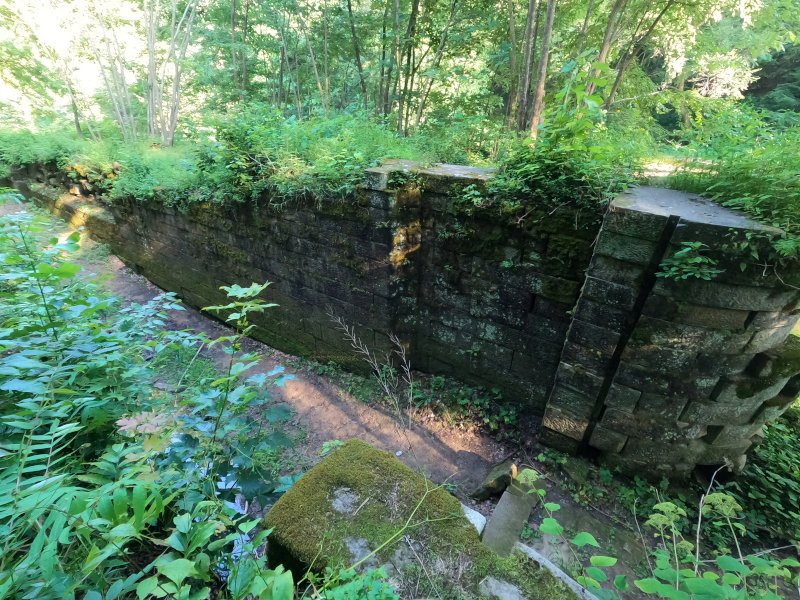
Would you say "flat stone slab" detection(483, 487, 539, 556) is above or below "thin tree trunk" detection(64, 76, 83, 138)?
below

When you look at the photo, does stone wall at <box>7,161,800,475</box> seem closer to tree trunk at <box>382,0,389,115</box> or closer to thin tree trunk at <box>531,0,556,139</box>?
thin tree trunk at <box>531,0,556,139</box>

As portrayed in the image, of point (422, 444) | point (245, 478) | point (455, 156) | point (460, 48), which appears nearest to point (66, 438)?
point (245, 478)

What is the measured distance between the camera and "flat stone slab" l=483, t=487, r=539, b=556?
7.47 feet

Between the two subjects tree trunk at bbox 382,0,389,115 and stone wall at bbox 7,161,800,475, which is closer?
stone wall at bbox 7,161,800,475

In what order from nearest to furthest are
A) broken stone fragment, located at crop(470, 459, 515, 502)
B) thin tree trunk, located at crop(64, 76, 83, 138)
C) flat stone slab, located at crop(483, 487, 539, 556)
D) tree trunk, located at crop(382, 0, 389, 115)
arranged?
flat stone slab, located at crop(483, 487, 539, 556) → broken stone fragment, located at crop(470, 459, 515, 502) → tree trunk, located at crop(382, 0, 389, 115) → thin tree trunk, located at crop(64, 76, 83, 138)

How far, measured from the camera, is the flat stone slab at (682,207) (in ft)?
6.48

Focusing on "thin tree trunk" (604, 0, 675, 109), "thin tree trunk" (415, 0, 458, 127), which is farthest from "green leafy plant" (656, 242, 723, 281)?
"thin tree trunk" (415, 0, 458, 127)

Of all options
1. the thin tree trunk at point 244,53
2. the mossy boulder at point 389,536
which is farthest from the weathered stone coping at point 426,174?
the thin tree trunk at point 244,53

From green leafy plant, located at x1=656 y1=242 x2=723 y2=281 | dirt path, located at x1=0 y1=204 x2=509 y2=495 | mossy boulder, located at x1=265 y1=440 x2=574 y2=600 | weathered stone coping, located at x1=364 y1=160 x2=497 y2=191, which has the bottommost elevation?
dirt path, located at x1=0 y1=204 x2=509 y2=495

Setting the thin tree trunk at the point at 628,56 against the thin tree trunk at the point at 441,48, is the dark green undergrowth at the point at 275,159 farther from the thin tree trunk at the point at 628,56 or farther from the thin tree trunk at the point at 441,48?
the thin tree trunk at the point at 628,56

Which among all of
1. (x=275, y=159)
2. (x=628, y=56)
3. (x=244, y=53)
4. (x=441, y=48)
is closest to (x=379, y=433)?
(x=275, y=159)

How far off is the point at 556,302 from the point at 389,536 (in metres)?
2.34

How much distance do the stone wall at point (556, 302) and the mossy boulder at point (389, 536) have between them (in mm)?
1789

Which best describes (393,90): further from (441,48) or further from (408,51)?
(441,48)
